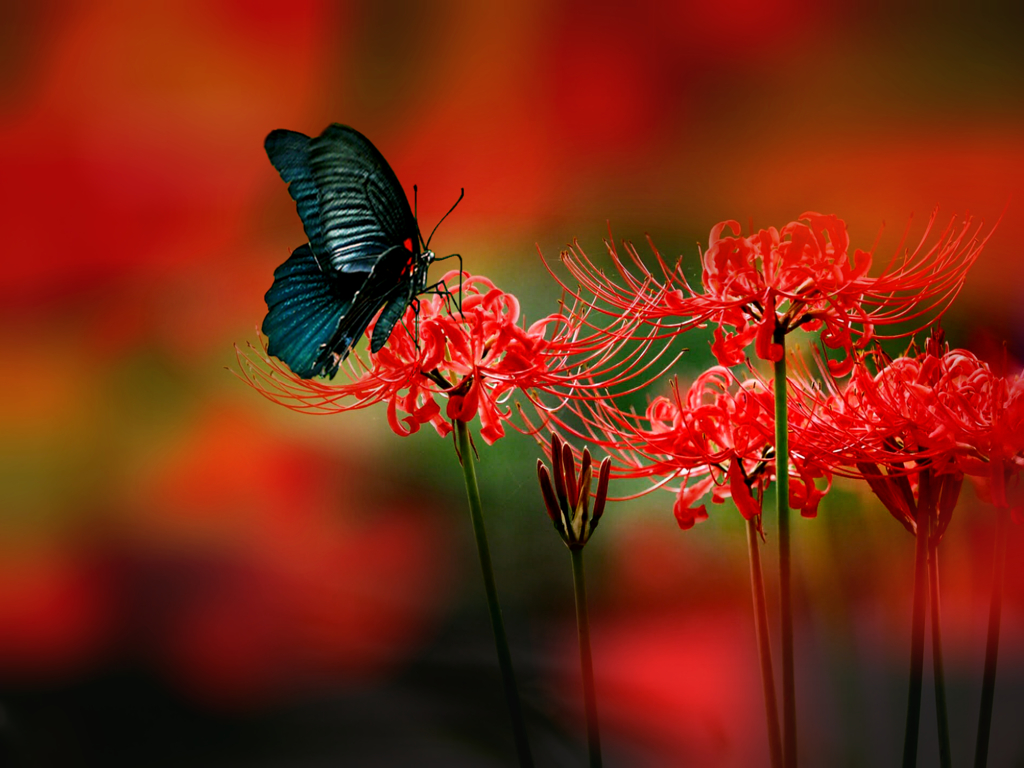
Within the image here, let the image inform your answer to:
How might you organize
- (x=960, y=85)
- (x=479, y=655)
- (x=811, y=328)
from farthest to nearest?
1. (x=479, y=655)
2. (x=960, y=85)
3. (x=811, y=328)

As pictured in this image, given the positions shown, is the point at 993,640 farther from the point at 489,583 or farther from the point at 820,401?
the point at 489,583

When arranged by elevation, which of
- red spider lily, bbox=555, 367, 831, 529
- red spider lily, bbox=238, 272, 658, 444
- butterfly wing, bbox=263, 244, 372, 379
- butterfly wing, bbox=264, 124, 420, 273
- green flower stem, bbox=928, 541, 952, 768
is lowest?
green flower stem, bbox=928, 541, 952, 768

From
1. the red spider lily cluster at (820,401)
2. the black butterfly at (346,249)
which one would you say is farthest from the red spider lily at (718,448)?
the black butterfly at (346,249)

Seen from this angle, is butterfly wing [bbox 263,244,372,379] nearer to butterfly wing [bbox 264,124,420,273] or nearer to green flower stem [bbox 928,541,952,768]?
butterfly wing [bbox 264,124,420,273]

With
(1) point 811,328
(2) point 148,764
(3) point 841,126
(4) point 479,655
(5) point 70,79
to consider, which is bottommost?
(2) point 148,764

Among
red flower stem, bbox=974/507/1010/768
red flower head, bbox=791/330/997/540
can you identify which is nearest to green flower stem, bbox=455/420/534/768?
red flower head, bbox=791/330/997/540

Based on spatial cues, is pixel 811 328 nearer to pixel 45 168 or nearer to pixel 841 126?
pixel 841 126

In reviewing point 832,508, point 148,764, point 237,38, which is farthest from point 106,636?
point 832,508
